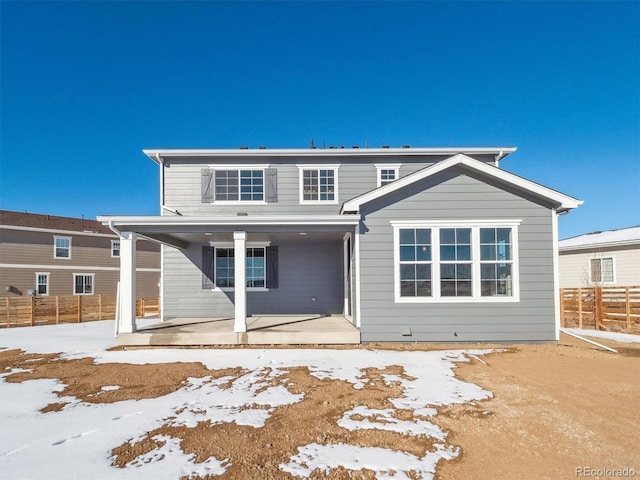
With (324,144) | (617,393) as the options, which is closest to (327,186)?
(324,144)

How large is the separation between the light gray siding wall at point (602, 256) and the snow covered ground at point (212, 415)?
11.8 meters

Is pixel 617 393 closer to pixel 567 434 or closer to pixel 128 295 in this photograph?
pixel 567 434

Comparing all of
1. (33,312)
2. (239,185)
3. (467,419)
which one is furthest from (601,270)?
(33,312)

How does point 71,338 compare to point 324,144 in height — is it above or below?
below

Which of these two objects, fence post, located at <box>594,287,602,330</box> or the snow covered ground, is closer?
the snow covered ground

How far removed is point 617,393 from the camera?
4.96 meters

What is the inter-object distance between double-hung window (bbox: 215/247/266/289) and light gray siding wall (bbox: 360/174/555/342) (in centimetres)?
448

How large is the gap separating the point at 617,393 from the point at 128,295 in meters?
9.50

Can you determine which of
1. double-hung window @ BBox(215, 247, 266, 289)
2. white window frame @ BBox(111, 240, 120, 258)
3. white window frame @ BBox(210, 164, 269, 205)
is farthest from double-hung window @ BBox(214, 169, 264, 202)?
white window frame @ BBox(111, 240, 120, 258)

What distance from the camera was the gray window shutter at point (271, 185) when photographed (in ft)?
36.9

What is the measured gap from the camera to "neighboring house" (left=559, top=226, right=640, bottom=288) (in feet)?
46.8

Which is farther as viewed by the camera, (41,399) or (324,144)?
(324,144)

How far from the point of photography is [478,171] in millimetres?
8008

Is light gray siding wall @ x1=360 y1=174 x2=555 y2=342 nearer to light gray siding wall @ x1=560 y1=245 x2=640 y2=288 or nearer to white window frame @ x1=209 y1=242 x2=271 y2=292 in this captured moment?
white window frame @ x1=209 y1=242 x2=271 y2=292
